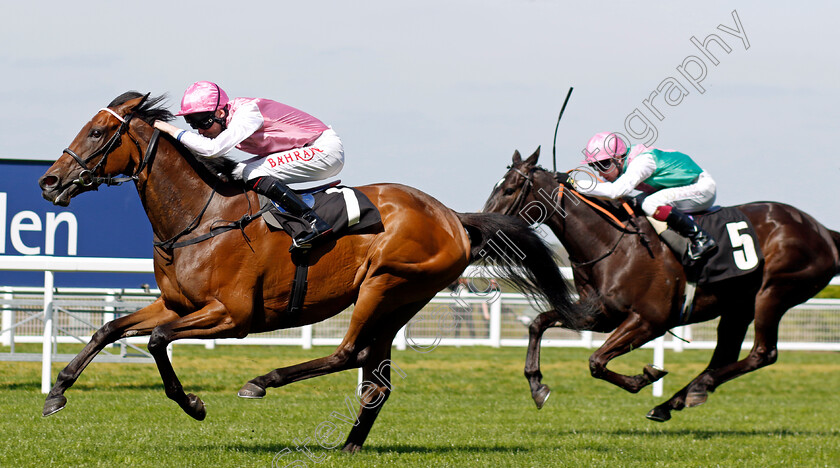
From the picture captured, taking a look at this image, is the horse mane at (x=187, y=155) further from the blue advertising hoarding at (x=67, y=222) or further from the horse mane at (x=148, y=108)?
the blue advertising hoarding at (x=67, y=222)

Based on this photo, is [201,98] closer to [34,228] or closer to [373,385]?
[373,385]

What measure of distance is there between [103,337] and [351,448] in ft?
5.13

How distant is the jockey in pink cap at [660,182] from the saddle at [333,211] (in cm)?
230

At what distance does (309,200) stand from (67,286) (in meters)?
7.74

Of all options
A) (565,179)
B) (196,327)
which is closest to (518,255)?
(565,179)

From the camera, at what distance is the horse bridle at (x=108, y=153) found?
4.73 metres

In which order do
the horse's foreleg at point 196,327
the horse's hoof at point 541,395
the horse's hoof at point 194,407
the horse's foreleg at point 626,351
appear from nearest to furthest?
the horse's foreleg at point 196,327 → the horse's hoof at point 194,407 → the horse's hoof at point 541,395 → the horse's foreleg at point 626,351

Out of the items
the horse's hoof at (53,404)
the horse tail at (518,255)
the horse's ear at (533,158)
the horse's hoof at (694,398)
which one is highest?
the horse's ear at (533,158)

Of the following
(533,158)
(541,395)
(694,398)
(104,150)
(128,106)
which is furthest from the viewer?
(533,158)

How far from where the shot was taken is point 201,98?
4.91 meters

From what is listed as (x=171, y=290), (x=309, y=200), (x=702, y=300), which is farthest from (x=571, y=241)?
(x=171, y=290)

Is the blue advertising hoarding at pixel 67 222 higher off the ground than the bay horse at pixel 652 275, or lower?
lower

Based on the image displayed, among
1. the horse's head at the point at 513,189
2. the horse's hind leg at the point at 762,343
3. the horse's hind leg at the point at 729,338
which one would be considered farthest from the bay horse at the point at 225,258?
the horse's hind leg at the point at 729,338

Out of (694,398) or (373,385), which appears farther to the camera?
(694,398)
